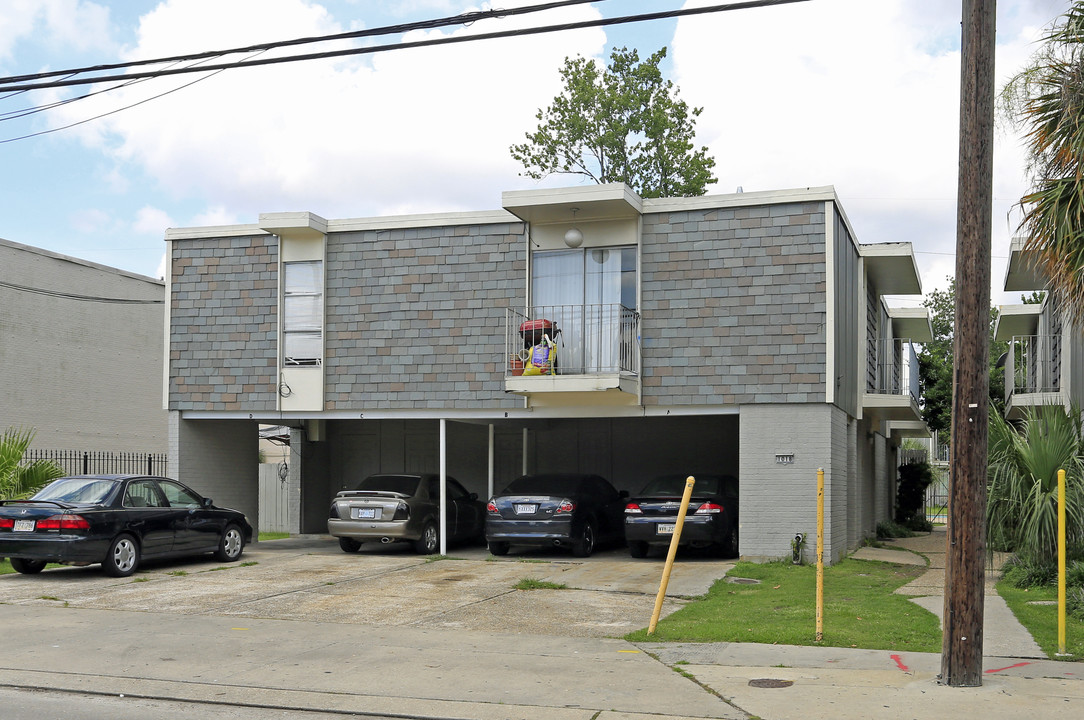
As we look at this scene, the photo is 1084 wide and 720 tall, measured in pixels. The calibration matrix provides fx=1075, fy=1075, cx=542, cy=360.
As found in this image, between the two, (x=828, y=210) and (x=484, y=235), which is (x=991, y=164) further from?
(x=484, y=235)

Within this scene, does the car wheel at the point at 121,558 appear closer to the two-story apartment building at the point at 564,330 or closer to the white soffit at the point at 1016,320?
the two-story apartment building at the point at 564,330

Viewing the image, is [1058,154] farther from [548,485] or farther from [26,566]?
[26,566]

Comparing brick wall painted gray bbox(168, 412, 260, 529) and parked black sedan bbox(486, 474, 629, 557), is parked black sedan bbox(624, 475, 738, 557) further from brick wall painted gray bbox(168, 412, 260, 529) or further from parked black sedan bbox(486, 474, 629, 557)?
brick wall painted gray bbox(168, 412, 260, 529)

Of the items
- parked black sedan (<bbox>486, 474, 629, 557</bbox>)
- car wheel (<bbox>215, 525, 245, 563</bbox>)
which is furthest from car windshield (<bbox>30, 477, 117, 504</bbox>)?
parked black sedan (<bbox>486, 474, 629, 557</bbox>)

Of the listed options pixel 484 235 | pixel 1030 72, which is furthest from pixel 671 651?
pixel 484 235

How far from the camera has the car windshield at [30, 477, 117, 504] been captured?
1446cm

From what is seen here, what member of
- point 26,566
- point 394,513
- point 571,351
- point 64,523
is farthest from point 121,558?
point 571,351

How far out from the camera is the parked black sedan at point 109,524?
13.8 meters

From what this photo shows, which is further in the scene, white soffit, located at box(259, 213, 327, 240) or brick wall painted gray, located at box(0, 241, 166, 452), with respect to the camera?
Answer: brick wall painted gray, located at box(0, 241, 166, 452)

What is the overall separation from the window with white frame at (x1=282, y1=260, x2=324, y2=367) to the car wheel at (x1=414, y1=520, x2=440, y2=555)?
3.62 meters

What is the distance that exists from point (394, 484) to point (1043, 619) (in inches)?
426

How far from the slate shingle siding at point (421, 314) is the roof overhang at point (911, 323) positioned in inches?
506

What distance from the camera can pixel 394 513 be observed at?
17.6 metres

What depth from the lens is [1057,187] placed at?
37.3ft
